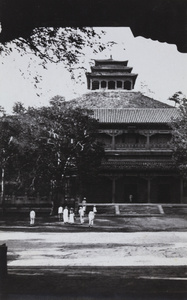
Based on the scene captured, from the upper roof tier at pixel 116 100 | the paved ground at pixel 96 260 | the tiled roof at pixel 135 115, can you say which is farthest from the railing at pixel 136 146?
the paved ground at pixel 96 260

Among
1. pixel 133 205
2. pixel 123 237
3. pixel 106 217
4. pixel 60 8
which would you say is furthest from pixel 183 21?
pixel 133 205

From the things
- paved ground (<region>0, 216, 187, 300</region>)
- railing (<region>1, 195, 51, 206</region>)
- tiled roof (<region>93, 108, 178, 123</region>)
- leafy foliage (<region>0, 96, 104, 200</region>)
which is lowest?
paved ground (<region>0, 216, 187, 300</region>)

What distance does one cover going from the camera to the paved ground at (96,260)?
5777mm

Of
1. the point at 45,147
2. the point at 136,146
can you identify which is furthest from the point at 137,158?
the point at 45,147

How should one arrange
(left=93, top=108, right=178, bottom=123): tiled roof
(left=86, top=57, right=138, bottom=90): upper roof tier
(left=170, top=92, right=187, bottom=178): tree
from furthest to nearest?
(left=86, top=57, right=138, bottom=90): upper roof tier, (left=93, top=108, right=178, bottom=123): tiled roof, (left=170, top=92, right=187, bottom=178): tree

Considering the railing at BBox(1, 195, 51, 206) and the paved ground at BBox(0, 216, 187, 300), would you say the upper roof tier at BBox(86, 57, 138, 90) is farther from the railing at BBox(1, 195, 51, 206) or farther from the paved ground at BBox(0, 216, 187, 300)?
the paved ground at BBox(0, 216, 187, 300)

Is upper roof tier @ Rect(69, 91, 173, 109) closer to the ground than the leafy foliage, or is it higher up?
higher up

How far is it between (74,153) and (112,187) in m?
7.81

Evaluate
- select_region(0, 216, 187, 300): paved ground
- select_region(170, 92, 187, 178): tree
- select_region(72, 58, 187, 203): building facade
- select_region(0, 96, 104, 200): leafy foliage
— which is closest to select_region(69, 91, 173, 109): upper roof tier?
select_region(72, 58, 187, 203): building facade

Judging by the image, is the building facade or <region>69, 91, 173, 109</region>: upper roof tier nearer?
the building facade

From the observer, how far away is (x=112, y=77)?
3853 centimetres

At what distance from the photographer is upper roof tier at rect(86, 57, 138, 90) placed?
3809 centimetres

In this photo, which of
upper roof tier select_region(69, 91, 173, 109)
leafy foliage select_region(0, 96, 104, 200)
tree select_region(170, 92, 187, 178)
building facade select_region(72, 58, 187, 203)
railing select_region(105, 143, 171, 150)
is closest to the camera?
A: leafy foliage select_region(0, 96, 104, 200)

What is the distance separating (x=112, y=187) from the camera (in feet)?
92.6
